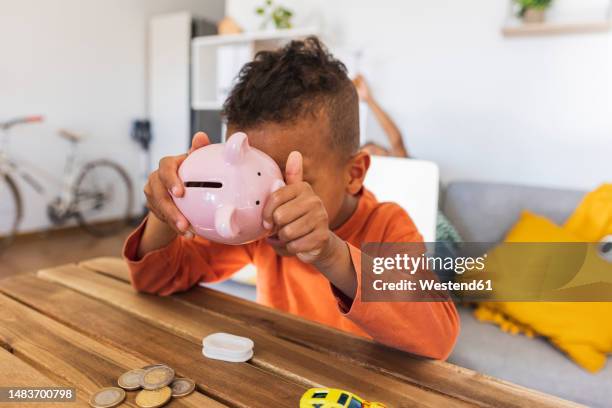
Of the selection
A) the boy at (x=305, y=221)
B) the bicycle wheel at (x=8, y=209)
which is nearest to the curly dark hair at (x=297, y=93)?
the boy at (x=305, y=221)

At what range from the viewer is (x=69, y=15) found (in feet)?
12.0

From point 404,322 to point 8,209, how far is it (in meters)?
3.67

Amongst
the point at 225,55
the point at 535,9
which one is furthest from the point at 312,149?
the point at 225,55

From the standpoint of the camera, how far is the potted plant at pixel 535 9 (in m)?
1.96

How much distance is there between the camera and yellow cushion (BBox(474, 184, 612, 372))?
129cm

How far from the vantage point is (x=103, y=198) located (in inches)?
158

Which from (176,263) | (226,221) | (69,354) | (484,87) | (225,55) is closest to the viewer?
(226,221)

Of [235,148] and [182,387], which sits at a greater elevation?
[235,148]

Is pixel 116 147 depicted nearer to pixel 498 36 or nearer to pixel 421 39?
pixel 421 39

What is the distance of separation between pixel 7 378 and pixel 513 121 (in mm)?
2199

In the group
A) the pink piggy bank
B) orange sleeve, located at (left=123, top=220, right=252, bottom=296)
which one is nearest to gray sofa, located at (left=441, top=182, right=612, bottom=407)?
orange sleeve, located at (left=123, top=220, right=252, bottom=296)

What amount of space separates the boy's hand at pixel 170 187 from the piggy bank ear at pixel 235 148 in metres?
0.06

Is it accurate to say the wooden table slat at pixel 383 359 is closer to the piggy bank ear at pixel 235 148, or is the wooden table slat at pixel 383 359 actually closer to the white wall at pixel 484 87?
the piggy bank ear at pixel 235 148

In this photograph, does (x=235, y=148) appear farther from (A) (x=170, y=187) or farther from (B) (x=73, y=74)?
(B) (x=73, y=74)
